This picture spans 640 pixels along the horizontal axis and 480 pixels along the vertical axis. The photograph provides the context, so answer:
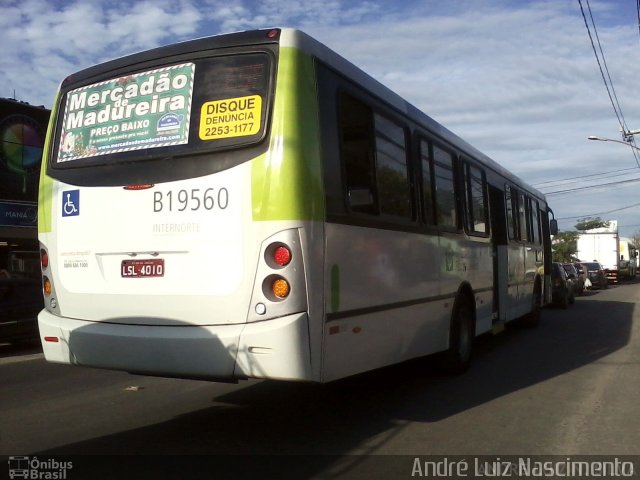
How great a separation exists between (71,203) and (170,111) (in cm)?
123

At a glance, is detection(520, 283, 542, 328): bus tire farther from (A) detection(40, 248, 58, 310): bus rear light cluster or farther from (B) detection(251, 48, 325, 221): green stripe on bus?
(A) detection(40, 248, 58, 310): bus rear light cluster

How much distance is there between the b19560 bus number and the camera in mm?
4855

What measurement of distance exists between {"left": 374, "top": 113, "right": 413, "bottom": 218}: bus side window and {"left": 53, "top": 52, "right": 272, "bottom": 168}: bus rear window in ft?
4.74

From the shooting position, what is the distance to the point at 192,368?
4793 mm

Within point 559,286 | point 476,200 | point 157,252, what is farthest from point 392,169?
point 559,286

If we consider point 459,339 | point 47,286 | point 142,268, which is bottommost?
point 459,339

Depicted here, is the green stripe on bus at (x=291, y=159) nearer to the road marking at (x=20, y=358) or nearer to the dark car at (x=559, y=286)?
the road marking at (x=20, y=358)

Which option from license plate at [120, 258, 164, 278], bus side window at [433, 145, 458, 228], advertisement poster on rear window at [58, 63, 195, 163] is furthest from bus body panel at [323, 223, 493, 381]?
advertisement poster on rear window at [58, 63, 195, 163]

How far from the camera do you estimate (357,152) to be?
547 cm

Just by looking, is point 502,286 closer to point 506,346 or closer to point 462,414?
point 506,346

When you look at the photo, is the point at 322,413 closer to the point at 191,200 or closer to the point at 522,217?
the point at 191,200

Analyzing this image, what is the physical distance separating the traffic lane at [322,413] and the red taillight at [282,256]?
1.59 m

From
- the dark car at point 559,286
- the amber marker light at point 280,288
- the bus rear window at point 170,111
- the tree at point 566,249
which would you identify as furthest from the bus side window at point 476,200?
the tree at point 566,249

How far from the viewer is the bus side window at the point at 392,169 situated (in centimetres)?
593
